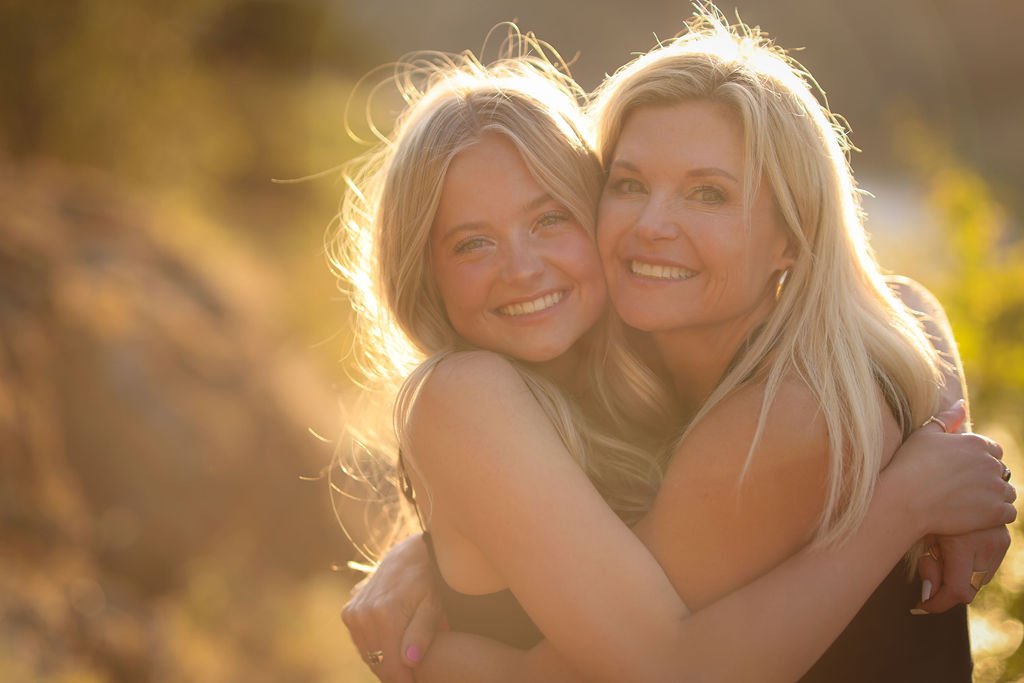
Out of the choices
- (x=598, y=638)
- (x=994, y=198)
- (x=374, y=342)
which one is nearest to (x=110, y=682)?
(x=374, y=342)

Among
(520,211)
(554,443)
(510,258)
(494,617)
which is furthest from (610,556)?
(520,211)

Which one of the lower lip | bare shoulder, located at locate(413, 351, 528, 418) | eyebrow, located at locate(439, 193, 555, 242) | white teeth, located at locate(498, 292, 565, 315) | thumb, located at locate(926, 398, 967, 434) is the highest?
eyebrow, located at locate(439, 193, 555, 242)

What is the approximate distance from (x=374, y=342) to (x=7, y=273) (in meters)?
3.98

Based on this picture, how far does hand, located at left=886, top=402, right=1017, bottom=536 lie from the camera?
244 centimetres

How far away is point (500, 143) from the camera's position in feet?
9.75

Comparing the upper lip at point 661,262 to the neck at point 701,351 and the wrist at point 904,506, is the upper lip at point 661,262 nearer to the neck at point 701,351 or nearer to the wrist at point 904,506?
the neck at point 701,351

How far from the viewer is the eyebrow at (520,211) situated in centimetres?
294

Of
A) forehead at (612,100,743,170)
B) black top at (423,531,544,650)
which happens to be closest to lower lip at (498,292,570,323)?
forehead at (612,100,743,170)

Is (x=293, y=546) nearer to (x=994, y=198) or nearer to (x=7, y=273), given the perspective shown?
(x=7, y=273)

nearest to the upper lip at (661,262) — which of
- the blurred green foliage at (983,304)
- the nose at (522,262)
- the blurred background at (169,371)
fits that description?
the nose at (522,262)

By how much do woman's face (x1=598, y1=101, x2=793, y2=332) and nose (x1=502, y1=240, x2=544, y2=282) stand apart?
0.71 ft

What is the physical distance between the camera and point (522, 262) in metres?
2.91

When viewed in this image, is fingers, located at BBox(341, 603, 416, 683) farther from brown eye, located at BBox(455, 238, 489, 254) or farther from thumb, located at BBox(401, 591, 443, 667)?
brown eye, located at BBox(455, 238, 489, 254)

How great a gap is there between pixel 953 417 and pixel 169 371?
5.64m
